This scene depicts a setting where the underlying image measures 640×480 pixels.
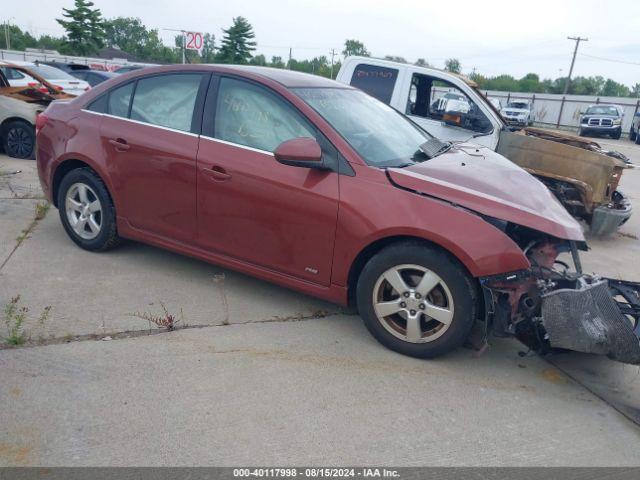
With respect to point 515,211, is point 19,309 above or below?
below

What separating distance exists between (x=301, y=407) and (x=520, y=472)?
1147 mm

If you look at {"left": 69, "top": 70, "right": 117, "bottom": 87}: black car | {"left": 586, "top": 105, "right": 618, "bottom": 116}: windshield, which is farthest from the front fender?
{"left": 586, "top": 105, "right": 618, "bottom": 116}: windshield

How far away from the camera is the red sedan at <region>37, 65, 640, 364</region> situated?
342 cm

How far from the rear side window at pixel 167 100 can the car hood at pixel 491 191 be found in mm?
1792

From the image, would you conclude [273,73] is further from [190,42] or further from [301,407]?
[190,42]

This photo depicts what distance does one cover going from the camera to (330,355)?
12.0 feet

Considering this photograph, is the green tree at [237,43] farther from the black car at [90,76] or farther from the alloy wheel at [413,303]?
the alloy wheel at [413,303]

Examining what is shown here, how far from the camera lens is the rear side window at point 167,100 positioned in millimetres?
4434

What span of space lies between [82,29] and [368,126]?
46974 mm

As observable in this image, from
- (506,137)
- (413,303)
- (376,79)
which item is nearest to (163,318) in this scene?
(413,303)

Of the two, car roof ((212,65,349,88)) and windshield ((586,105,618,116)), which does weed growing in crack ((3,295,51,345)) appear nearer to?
car roof ((212,65,349,88))

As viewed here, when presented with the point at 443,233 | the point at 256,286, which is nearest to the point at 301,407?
the point at 443,233

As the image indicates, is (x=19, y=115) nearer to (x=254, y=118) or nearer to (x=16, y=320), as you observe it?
(x=16, y=320)

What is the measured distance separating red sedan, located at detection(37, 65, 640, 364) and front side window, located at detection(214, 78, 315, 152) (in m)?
0.01
